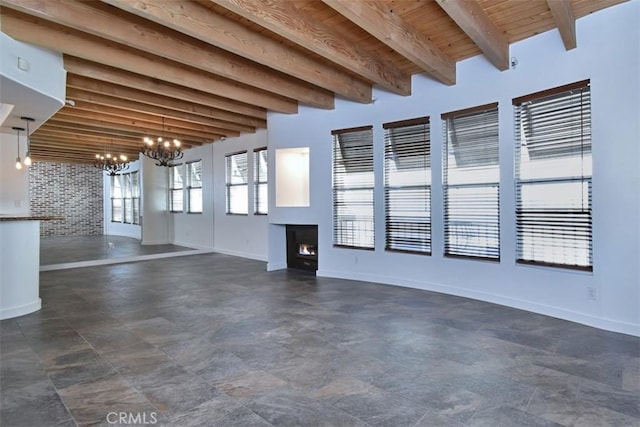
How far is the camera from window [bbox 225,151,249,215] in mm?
8789

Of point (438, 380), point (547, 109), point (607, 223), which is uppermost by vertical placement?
point (547, 109)

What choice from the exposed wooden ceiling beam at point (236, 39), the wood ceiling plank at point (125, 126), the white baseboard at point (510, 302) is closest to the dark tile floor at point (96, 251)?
the wood ceiling plank at point (125, 126)

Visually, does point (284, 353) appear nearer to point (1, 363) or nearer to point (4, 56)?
point (1, 363)

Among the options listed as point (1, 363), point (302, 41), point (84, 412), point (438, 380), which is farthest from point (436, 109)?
point (1, 363)

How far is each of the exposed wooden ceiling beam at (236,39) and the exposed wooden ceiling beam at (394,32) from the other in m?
1.12

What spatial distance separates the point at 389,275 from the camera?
5.66 meters

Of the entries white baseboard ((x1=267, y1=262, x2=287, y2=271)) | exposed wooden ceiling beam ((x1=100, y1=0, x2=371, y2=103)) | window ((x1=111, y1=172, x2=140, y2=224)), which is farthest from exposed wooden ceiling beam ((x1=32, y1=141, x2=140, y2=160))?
exposed wooden ceiling beam ((x1=100, y1=0, x2=371, y2=103))

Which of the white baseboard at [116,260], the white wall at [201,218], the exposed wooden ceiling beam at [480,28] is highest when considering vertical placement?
the exposed wooden ceiling beam at [480,28]

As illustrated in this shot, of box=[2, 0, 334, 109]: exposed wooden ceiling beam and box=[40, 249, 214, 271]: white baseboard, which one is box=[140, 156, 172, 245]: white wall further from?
box=[2, 0, 334, 109]: exposed wooden ceiling beam

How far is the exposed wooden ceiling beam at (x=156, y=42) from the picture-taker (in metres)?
3.11

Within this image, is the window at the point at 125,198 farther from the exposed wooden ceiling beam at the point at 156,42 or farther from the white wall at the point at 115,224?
the exposed wooden ceiling beam at the point at 156,42

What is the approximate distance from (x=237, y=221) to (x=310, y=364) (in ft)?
21.3

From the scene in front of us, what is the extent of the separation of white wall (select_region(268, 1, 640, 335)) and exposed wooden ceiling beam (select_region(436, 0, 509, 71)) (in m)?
0.29

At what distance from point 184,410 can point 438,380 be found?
5.49 feet
